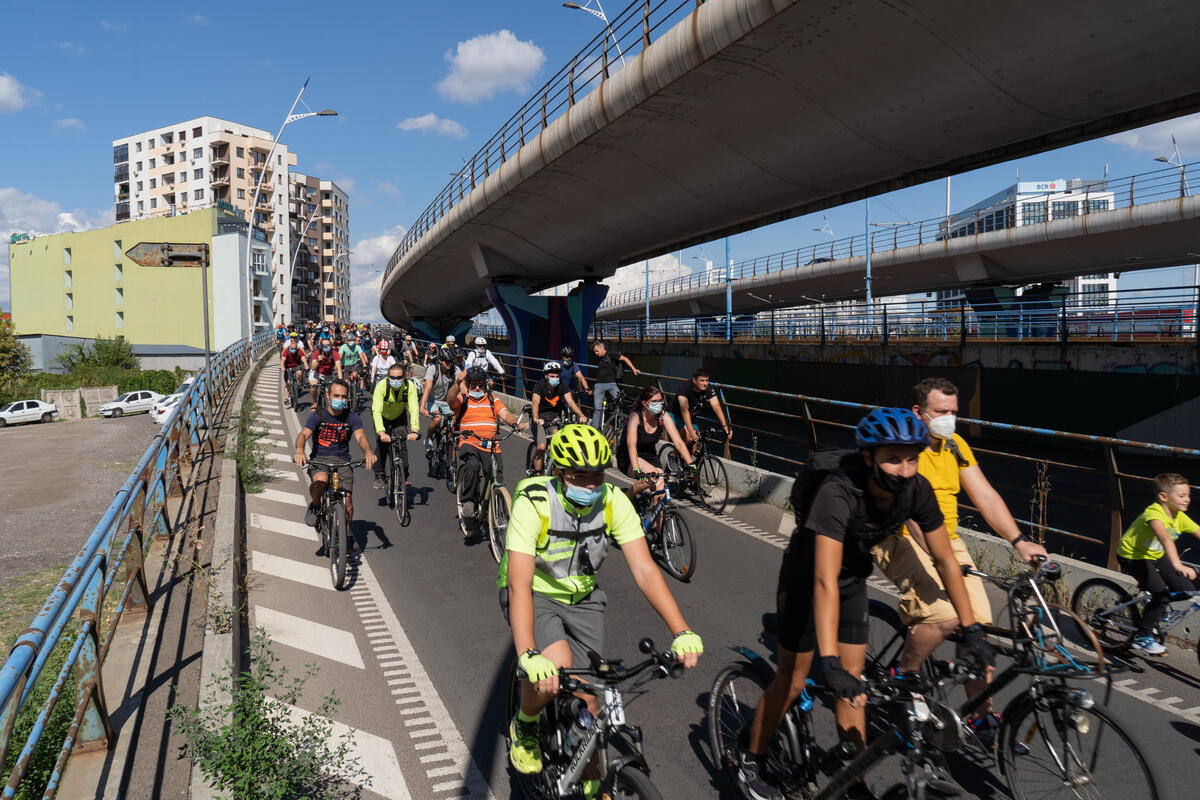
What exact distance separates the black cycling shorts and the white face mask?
1292 mm

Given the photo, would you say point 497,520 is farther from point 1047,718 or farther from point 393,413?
point 1047,718

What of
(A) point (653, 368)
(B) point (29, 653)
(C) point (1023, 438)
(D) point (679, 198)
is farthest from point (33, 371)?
(B) point (29, 653)

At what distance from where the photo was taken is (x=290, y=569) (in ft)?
28.8

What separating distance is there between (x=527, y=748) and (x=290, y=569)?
5695 mm

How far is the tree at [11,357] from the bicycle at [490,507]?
73.8 metres

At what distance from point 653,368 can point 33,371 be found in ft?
213

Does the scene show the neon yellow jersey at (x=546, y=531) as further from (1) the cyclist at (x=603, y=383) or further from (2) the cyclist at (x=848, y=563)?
(1) the cyclist at (x=603, y=383)

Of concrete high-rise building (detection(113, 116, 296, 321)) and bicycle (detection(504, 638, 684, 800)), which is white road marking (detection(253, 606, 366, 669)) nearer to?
bicycle (detection(504, 638, 684, 800))

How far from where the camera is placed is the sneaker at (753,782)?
4.02 m

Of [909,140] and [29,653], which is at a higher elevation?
[909,140]

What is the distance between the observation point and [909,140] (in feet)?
55.6

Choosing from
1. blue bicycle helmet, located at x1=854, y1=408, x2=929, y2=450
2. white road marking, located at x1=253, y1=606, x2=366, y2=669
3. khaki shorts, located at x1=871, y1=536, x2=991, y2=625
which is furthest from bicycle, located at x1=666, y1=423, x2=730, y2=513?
blue bicycle helmet, located at x1=854, y1=408, x2=929, y2=450

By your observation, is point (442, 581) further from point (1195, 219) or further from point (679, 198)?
point (1195, 219)

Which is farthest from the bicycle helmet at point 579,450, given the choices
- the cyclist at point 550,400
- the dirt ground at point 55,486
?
the dirt ground at point 55,486
